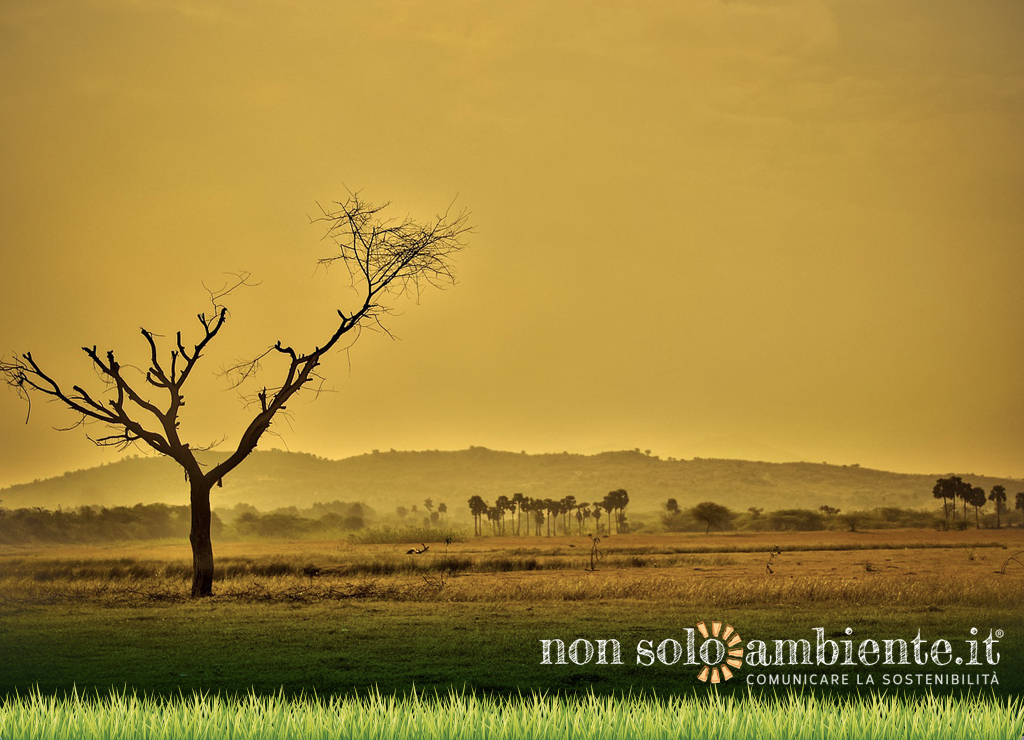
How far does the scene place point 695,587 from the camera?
1099 inches

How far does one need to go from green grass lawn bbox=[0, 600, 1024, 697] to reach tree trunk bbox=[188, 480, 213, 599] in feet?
6.85

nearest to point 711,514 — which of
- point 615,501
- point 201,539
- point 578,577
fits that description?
point 615,501

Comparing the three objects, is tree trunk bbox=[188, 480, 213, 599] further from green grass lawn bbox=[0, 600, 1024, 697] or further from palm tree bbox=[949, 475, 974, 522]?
palm tree bbox=[949, 475, 974, 522]

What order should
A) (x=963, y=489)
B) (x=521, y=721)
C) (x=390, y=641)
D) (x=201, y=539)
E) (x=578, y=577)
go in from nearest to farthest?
1. (x=521, y=721)
2. (x=390, y=641)
3. (x=201, y=539)
4. (x=578, y=577)
5. (x=963, y=489)

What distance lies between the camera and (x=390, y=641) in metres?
19.1

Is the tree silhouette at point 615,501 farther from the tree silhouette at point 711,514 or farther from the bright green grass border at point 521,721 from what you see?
the bright green grass border at point 521,721

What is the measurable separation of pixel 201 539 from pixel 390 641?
390 inches

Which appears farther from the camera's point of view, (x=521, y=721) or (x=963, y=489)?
(x=963, y=489)

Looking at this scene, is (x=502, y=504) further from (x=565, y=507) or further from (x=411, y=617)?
(x=411, y=617)

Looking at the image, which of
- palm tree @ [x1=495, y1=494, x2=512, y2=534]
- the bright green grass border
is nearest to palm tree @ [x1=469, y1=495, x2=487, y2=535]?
palm tree @ [x1=495, y1=494, x2=512, y2=534]

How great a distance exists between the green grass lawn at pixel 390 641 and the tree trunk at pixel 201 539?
209cm

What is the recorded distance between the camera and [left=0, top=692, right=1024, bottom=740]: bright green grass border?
30.8 ft

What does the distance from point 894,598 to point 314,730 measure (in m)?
19.2

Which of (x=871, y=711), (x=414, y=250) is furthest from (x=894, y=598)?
(x=871, y=711)
